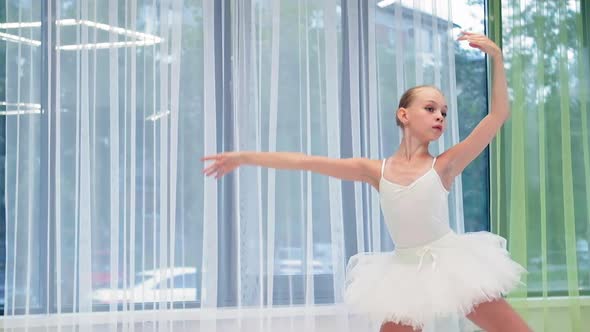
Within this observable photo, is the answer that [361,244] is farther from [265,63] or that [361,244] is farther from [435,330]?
[265,63]

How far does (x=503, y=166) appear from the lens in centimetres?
382

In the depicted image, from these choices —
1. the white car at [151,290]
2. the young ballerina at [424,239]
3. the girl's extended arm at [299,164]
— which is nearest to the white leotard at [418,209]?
the young ballerina at [424,239]

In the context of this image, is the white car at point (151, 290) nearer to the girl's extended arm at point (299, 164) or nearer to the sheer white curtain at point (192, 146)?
the sheer white curtain at point (192, 146)

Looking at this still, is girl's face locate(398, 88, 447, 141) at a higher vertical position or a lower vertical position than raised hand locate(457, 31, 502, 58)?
lower

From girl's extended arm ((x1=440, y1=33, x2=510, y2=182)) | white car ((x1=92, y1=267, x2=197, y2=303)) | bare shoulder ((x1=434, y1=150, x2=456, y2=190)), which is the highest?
girl's extended arm ((x1=440, y1=33, x2=510, y2=182))

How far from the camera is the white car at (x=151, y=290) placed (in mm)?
3561

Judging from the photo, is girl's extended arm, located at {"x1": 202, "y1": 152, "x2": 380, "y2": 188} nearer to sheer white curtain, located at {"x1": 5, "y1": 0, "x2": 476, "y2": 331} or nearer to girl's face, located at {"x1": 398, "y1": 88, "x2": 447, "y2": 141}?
girl's face, located at {"x1": 398, "y1": 88, "x2": 447, "y2": 141}

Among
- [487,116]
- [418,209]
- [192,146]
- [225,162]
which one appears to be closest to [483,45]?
[487,116]

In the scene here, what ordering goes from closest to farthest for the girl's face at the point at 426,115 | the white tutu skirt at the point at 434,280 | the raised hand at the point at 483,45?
the white tutu skirt at the point at 434,280
the raised hand at the point at 483,45
the girl's face at the point at 426,115

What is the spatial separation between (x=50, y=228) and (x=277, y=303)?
1061 mm

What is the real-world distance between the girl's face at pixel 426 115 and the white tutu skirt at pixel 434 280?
354 mm

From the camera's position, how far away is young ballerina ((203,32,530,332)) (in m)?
2.52

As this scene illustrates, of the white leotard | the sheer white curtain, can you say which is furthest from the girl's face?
the sheer white curtain

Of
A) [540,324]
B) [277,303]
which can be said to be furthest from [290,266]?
[540,324]
